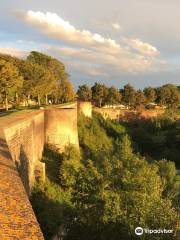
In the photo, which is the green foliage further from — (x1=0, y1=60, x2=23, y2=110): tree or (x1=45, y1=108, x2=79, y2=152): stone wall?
(x1=0, y1=60, x2=23, y2=110): tree

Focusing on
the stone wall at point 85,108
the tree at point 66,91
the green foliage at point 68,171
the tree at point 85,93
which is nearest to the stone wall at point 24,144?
the green foliage at point 68,171

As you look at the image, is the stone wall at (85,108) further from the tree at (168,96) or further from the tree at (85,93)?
the tree at (168,96)

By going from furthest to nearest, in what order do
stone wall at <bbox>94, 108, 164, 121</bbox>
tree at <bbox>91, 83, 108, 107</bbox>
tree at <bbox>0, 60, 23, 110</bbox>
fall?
tree at <bbox>91, 83, 108, 107</bbox>, stone wall at <bbox>94, 108, 164, 121</bbox>, tree at <bbox>0, 60, 23, 110</bbox>

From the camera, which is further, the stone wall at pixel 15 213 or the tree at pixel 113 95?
the tree at pixel 113 95

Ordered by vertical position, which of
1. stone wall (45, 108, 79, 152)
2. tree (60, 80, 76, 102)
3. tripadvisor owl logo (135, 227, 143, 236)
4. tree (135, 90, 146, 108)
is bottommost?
tripadvisor owl logo (135, 227, 143, 236)

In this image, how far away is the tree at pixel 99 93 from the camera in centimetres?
7694

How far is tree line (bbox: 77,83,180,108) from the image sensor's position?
3044 inches

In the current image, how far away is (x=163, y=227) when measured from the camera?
914 centimetres

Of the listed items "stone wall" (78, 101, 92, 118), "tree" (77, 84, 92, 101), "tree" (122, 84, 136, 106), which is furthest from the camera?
"tree" (122, 84, 136, 106)

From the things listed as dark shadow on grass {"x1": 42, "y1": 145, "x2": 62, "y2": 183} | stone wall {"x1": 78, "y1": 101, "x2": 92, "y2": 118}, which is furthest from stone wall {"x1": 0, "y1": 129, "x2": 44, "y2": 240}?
stone wall {"x1": 78, "y1": 101, "x2": 92, "y2": 118}

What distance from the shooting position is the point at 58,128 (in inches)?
1105

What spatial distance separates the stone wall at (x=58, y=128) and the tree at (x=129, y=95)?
51.0 metres

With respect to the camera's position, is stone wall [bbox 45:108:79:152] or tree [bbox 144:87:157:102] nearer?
stone wall [bbox 45:108:79:152]

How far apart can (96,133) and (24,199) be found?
115 ft
